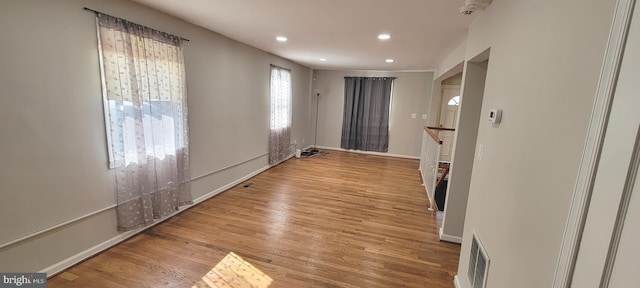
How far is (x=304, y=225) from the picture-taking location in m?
3.07

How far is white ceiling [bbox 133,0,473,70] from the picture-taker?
7.18 ft

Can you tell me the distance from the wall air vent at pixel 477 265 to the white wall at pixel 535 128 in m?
0.06

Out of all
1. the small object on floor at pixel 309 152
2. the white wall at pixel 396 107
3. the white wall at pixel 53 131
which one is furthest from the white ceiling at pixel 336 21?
the small object on floor at pixel 309 152

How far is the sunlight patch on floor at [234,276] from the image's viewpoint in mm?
2056

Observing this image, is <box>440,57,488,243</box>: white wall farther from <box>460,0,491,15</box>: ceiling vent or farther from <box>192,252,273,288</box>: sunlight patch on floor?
<box>192,252,273,288</box>: sunlight patch on floor

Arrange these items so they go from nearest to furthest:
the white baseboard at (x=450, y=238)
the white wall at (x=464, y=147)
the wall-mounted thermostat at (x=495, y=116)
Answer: the wall-mounted thermostat at (x=495, y=116), the white wall at (x=464, y=147), the white baseboard at (x=450, y=238)

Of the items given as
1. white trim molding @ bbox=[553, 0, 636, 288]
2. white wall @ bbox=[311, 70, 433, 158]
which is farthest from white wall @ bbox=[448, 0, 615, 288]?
white wall @ bbox=[311, 70, 433, 158]

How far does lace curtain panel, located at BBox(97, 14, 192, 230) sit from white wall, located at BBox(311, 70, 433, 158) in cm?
493

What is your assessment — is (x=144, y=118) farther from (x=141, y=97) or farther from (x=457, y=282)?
(x=457, y=282)

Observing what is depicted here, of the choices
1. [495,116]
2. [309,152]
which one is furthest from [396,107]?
[495,116]

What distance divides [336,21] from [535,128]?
2.09 m

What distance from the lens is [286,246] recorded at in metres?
2.62

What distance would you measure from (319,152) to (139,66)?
516 cm

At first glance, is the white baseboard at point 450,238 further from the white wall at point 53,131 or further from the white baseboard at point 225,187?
the white wall at point 53,131
